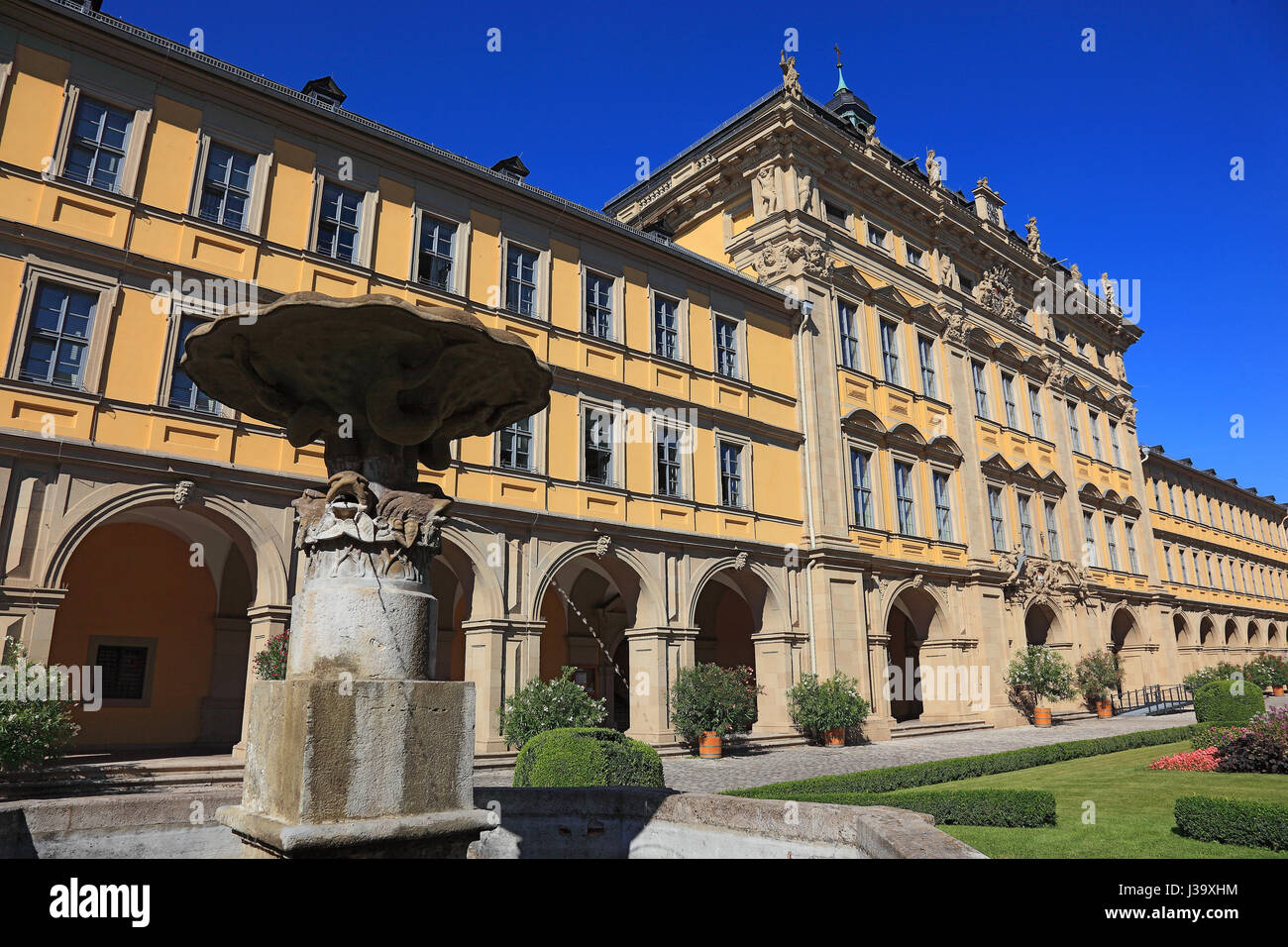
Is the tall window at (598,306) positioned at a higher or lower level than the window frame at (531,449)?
higher

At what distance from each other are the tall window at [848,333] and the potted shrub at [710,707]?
418 inches

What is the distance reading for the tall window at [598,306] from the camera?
739 inches

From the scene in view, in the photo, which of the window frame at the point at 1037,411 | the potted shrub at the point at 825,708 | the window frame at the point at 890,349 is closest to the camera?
the potted shrub at the point at 825,708

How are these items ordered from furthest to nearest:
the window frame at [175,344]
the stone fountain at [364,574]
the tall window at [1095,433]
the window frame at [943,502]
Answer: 1. the tall window at [1095,433]
2. the window frame at [943,502]
3. the window frame at [175,344]
4. the stone fountain at [364,574]

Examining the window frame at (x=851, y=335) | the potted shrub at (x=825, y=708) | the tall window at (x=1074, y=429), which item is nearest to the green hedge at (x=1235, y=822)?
the potted shrub at (x=825, y=708)

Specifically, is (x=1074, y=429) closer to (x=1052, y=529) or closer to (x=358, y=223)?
(x=1052, y=529)

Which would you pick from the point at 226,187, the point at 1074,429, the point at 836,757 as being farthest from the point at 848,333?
the point at 226,187

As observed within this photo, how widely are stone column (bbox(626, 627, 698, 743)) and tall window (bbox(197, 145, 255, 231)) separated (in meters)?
10.9

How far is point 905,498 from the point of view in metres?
24.3

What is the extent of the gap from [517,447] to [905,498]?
1265 centimetres

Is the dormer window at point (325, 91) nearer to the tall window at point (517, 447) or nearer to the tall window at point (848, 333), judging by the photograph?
the tall window at point (517, 447)

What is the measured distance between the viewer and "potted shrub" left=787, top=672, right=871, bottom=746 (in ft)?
61.6

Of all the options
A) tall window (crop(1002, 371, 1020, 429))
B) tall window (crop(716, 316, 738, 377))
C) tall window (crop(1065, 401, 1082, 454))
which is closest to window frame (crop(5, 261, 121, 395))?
tall window (crop(716, 316, 738, 377))

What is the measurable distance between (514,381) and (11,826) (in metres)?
4.16
